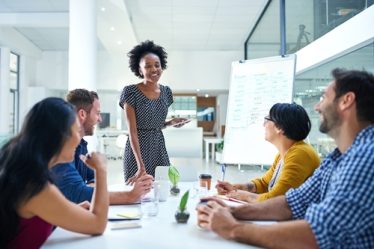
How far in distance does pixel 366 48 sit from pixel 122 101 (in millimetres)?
2249

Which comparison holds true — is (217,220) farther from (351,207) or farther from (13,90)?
(13,90)

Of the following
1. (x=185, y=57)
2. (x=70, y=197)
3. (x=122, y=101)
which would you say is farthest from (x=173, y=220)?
(x=185, y=57)

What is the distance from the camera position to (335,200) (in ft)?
3.07

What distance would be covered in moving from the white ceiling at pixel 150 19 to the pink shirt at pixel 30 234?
17.2 ft

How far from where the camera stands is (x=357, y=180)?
3.03 feet

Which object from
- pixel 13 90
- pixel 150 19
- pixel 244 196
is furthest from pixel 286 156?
pixel 13 90

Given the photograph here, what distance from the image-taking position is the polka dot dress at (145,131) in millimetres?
2500

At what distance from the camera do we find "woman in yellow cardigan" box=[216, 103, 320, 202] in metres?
1.68

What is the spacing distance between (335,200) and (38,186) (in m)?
0.91

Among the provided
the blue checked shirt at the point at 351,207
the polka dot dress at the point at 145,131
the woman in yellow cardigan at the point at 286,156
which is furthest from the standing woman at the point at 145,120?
the blue checked shirt at the point at 351,207

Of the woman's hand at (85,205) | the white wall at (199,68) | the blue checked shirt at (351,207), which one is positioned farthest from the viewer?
the white wall at (199,68)

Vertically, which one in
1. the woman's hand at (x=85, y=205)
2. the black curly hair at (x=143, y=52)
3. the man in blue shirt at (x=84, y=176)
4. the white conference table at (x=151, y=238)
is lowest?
the white conference table at (x=151, y=238)

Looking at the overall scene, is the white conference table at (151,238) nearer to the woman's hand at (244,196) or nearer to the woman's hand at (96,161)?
the woman's hand at (96,161)

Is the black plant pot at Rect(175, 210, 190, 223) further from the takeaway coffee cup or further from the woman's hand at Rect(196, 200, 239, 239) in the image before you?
the takeaway coffee cup
